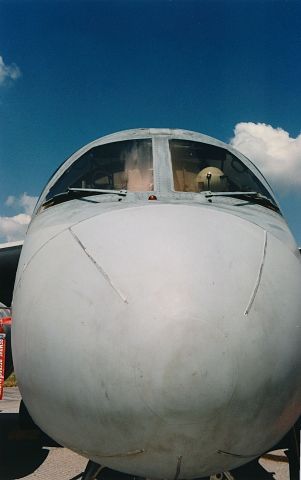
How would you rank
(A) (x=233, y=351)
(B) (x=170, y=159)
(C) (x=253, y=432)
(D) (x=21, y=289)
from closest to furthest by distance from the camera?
(A) (x=233, y=351), (C) (x=253, y=432), (D) (x=21, y=289), (B) (x=170, y=159)

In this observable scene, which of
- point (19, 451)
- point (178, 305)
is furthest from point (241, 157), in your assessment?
point (19, 451)

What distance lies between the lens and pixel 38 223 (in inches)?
135

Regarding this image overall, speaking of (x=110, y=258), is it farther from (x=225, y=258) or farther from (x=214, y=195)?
(x=214, y=195)

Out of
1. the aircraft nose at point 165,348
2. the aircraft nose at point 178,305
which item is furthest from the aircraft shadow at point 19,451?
the aircraft nose at point 178,305

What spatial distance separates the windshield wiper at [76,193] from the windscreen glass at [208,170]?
468 mm

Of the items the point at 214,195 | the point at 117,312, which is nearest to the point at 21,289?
the point at 117,312

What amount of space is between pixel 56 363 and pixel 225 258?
0.90 m

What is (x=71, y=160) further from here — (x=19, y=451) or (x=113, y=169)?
(x=19, y=451)

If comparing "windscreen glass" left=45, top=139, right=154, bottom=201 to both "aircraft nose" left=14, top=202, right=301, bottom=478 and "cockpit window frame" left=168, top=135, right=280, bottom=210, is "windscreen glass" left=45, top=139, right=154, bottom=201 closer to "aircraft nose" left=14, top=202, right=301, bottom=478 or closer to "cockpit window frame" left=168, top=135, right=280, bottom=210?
"cockpit window frame" left=168, top=135, right=280, bottom=210

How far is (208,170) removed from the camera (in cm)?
396


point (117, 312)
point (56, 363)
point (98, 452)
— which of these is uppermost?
point (117, 312)

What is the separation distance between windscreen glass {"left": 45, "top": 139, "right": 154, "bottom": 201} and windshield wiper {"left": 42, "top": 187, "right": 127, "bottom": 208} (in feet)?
0.44

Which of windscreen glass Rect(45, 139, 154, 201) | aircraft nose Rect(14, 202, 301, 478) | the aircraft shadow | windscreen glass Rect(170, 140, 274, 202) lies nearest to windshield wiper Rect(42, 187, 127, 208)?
windscreen glass Rect(45, 139, 154, 201)

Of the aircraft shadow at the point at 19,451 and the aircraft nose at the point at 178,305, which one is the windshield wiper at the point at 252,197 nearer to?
the aircraft nose at the point at 178,305
